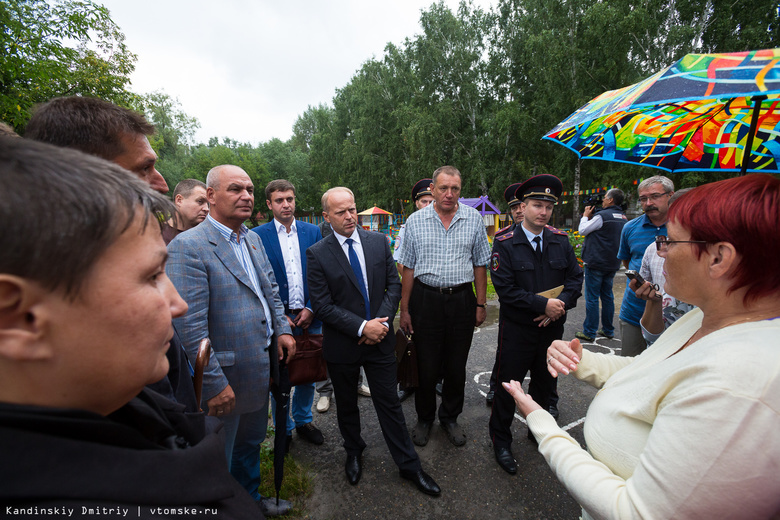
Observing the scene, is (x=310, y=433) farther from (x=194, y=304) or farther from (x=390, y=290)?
(x=194, y=304)

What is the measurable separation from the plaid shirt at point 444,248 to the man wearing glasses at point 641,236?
162 cm

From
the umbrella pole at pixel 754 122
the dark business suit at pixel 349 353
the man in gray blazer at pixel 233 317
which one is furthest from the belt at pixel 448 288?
the umbrella pole at pixel 754 122

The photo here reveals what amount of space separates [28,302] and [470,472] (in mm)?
3040

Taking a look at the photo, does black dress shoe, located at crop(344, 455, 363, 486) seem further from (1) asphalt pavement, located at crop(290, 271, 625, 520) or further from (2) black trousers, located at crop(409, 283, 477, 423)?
(2) black trousers, located at crop(409, 283, 477, 423)

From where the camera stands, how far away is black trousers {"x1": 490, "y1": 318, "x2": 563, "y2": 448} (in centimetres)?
288

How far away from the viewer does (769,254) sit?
1053mm

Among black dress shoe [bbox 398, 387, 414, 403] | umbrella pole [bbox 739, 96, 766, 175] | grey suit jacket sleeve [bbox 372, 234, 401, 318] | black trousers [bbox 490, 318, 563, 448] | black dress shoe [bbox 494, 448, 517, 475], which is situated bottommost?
black dress shoe [bbox 398, 387, 414, 403]

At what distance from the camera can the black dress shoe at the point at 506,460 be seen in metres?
2.72

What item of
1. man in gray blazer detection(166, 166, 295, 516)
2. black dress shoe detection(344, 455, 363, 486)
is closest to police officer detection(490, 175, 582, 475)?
black dress shoe detection(344, 455, 363, 486)

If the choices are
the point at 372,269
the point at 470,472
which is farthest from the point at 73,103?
the point at 470,472

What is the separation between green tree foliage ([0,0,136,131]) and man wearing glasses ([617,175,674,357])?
10043mm

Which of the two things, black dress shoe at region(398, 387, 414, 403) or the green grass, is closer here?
the green grass

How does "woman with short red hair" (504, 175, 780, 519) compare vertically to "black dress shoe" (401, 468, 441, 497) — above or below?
above

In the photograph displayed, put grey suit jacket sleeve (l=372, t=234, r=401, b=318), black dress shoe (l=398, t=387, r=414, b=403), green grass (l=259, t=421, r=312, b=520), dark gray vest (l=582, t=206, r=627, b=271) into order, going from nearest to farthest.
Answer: green grass (l=259, t=421, r=312, b=520), grey suit jacket sleeve (l=372, t=234, r=401, b=318), black dress shoe (l=398, t=387, r=414, b=403), dark gray vest (l=582, t=206, r=627, b=271)
